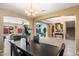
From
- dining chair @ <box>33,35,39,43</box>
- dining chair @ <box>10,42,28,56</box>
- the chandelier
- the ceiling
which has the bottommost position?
dining chair @ <box>10,42,28,56</box>

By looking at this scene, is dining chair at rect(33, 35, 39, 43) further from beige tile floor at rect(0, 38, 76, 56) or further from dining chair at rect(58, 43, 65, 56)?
dining chair at rect(58, 43, 65, 56)

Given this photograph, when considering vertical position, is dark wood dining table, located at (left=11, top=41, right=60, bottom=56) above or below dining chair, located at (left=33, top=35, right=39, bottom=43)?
below

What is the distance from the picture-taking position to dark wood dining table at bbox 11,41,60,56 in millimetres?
1992

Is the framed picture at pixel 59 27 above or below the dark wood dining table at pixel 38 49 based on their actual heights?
above

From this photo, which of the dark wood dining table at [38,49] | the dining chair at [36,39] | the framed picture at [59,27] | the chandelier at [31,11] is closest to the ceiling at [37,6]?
the chandelier at [31,11]

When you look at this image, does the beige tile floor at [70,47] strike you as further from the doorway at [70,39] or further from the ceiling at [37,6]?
the ceiling at [37,6]

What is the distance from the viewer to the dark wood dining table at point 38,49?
1992 millimetres

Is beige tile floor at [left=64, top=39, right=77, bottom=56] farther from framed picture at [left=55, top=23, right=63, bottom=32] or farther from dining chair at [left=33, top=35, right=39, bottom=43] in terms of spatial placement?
dining chair at [left=33, top=35, right=39, bottom=43]

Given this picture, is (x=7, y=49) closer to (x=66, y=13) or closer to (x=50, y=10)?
(x=50, y=10)

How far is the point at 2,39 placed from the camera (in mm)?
1978

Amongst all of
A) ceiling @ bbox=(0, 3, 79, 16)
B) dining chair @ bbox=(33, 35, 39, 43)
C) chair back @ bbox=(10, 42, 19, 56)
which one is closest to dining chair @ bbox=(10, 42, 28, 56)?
chair back @ bbox=(10, 42, 19, 56)

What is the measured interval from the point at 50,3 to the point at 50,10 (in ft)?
0.38

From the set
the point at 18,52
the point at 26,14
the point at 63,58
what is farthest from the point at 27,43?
the point at 63,58

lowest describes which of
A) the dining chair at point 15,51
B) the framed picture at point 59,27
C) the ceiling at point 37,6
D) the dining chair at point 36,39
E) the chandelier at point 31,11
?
the dining chair at point 15,51
